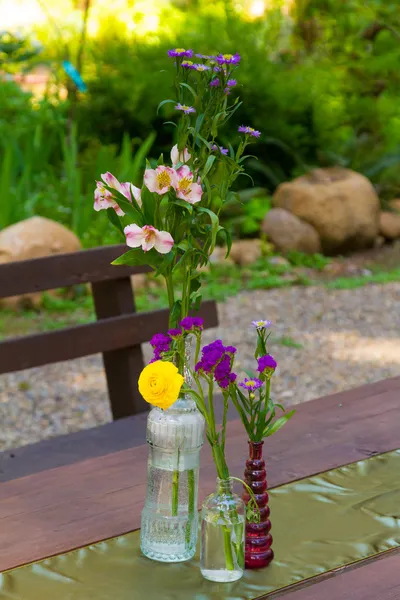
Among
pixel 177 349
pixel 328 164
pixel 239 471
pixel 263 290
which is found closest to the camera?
pixel 177 349

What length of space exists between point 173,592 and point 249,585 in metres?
0.10

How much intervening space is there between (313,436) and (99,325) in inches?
38.7

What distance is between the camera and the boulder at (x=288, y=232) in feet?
21.4

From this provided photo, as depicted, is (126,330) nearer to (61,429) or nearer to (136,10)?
(61,429)

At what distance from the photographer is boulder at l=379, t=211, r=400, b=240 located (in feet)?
23.5

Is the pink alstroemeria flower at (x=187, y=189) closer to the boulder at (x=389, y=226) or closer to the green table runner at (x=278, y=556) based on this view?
the green table runner at (x=278, y=556)

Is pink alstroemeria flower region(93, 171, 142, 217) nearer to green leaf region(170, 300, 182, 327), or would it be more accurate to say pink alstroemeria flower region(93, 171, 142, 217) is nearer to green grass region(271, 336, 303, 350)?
green leaf region(170, 300, 182, 327)

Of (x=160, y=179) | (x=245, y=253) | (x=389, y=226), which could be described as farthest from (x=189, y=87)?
(x=389, y=226)

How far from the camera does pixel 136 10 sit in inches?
355

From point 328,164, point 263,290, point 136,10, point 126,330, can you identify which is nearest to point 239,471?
point 126,330

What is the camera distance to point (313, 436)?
5.98ft

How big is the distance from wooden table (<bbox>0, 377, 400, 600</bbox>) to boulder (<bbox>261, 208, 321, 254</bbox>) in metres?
4.42

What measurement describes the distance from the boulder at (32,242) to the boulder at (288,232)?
1.57m

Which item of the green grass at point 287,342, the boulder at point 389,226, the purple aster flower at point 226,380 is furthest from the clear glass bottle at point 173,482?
the boulder at point 389,226
